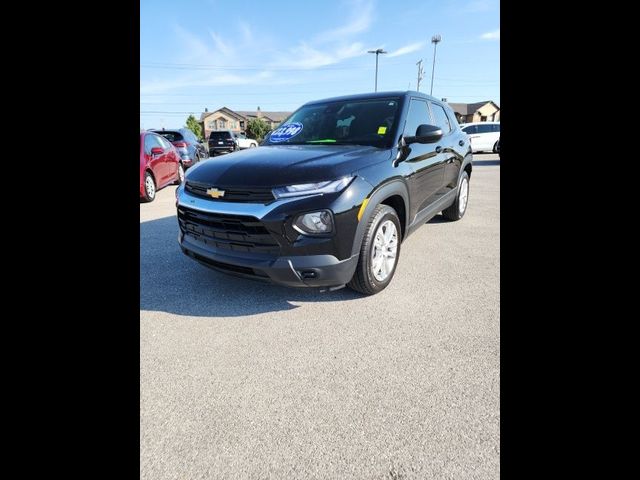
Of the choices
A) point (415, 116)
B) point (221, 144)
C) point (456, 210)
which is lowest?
point (456, 210)

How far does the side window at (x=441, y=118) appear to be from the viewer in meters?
4.31

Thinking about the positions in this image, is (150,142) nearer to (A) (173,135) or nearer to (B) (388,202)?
(A) (173,135)

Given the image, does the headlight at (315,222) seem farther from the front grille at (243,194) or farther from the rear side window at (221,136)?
the rear side window at (221,136)

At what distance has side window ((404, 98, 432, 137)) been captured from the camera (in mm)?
3341

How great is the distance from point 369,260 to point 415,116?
1825 millimetres

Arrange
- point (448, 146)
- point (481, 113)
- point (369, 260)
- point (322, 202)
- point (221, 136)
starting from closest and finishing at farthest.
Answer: point (322, 202)
point (369, 260)
point (448, 146)
point (221, 136)
point (481, 113)

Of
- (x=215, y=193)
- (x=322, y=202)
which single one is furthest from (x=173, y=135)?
(x=322, y=202)

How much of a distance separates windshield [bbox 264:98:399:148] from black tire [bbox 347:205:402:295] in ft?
2.20

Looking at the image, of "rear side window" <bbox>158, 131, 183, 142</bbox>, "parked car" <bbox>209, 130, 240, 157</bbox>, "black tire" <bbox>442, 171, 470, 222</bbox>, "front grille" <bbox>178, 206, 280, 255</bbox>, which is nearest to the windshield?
"front grille" <bbox>178, 206, 280, 255</bbox>

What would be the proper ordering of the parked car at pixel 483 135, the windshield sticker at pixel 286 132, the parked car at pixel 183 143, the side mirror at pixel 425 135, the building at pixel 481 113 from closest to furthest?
the side mirror at pixel 425 135
the windshield sticker at pixel 286 132
the parked car at pixel 183 143
the parked car at pixel 483 135
the building at pixel 481 113

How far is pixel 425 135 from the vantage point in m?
3.01

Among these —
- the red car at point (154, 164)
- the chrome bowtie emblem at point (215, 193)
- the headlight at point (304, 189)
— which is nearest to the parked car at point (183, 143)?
the red car at point (154, 164)

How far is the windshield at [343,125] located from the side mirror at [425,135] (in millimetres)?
198

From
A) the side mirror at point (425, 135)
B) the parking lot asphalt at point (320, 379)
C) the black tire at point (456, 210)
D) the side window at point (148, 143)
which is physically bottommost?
the parking lot asphalt at point (320, 379)
